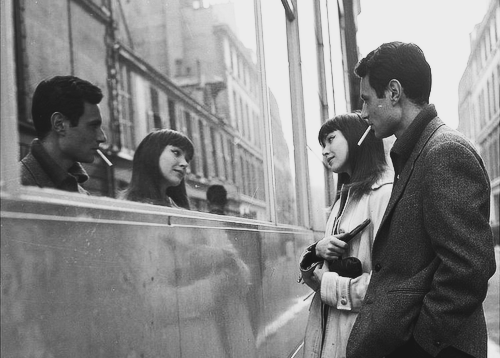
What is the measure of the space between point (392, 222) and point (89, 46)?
937mm

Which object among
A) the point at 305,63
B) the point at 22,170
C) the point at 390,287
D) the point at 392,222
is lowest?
the point at 390,287

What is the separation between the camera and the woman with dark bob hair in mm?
2307

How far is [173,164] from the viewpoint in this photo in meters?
2.72

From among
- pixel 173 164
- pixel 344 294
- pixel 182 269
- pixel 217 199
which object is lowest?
pixel 344 294

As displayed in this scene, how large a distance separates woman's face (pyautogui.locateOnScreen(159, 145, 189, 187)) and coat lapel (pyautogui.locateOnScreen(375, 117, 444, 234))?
82 cm

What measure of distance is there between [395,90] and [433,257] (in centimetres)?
52

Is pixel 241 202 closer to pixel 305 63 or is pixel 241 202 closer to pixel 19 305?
pixel 19 305

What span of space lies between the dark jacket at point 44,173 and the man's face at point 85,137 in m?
0.04

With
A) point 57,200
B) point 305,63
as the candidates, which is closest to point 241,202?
point 57,200

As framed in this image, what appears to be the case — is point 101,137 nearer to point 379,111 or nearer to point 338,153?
point 379,111

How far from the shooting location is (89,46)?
6.28ft

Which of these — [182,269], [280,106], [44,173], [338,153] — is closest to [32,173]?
[44,173]

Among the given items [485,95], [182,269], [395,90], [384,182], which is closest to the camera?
[395,90]

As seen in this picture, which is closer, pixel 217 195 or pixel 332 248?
pixel 332 248
